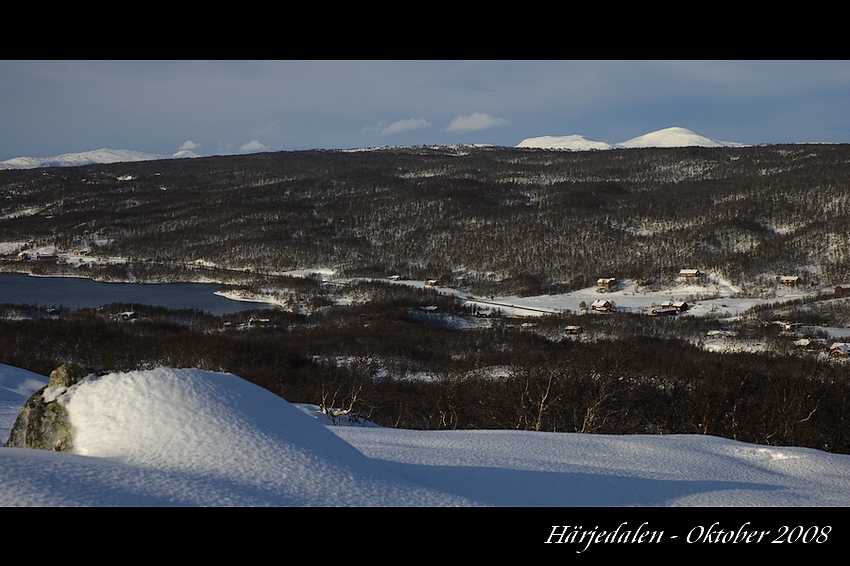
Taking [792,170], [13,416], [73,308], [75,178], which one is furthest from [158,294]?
[75,178]

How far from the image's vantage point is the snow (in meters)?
5.52

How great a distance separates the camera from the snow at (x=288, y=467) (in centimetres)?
552

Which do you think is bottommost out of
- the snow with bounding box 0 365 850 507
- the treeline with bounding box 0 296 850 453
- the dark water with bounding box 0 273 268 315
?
the dark water with bounding box 0 273 268 315

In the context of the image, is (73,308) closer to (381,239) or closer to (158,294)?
(158,294)

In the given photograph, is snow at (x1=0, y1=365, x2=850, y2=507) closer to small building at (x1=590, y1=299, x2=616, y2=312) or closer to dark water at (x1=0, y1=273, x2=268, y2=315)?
small building at (x1=590, y1=299, x2=616, y2=312)

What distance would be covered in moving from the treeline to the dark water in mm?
7968

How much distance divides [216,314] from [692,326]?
43904 mm

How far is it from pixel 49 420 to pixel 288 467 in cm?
270

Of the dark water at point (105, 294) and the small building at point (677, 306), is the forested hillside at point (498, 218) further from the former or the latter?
the small building at point (677, 306)

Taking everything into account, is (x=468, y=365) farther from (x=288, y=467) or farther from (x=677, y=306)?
(x=288, y=467)

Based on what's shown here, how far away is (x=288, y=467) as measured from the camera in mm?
6188

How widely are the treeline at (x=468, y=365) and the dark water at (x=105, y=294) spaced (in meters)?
7.97

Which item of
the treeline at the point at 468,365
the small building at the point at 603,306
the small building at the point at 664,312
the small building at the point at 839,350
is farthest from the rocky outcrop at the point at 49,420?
the small building at the point at 603,306

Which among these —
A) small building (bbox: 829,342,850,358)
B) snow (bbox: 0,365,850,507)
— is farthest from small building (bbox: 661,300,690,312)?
snow (bbox: 0,365,850,507)
